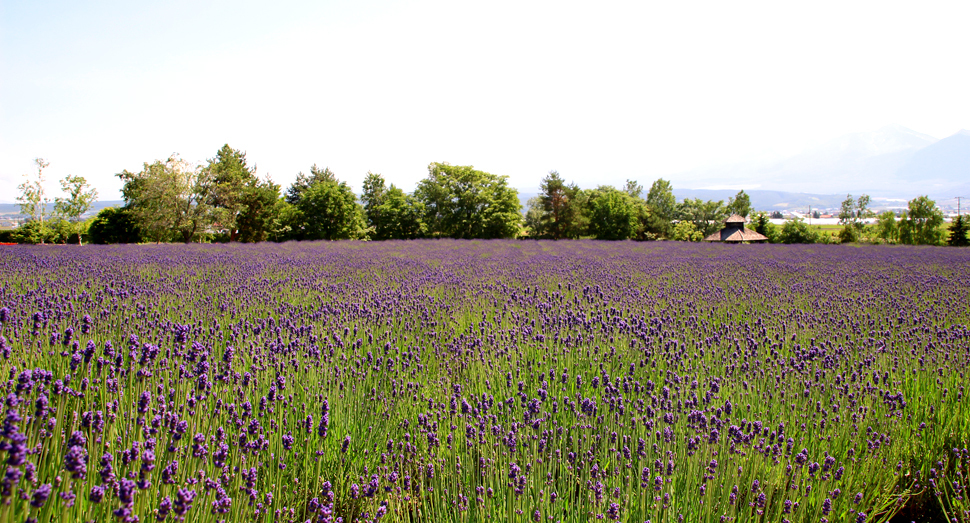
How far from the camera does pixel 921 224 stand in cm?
3547

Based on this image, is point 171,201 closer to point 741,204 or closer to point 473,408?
point 473,408

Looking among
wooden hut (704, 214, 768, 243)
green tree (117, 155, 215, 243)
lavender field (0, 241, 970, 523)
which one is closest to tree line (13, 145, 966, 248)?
green tree (117, 155, 215, 243)

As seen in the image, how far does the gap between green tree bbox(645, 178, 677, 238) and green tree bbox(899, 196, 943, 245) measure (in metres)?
17.0

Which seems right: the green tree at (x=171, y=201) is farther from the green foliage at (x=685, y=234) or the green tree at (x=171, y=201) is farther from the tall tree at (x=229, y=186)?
the green foliage at (x=685, y=234)

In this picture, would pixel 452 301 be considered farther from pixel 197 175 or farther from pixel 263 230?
pixel 263 230

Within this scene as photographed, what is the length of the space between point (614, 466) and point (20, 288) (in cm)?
665

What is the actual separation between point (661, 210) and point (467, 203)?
955 inches

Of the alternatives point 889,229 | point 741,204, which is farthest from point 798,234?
point 741,204

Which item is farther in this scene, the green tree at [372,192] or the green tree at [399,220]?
the green tree at [372,192]

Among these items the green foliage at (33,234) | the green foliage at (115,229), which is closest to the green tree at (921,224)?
the green foliage at (115,229)

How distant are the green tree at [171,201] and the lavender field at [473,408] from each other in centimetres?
2326

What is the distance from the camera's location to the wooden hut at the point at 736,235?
34250mm

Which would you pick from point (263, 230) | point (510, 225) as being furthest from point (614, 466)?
point (263, 230)

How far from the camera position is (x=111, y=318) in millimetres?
3684
